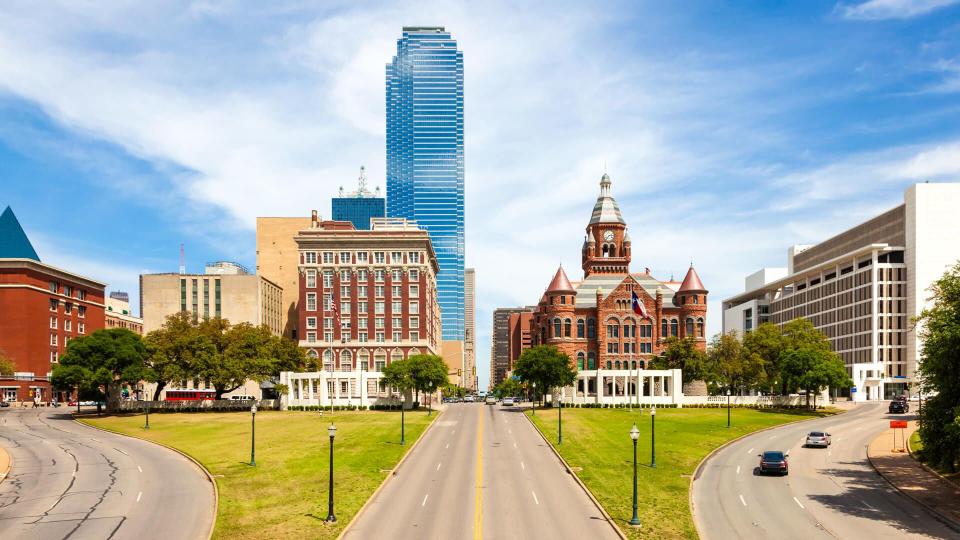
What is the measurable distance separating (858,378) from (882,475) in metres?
113

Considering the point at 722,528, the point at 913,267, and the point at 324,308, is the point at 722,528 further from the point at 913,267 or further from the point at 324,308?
the point at 913,267

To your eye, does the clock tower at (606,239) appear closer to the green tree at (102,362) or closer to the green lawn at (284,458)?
the green lawn at (284,458)

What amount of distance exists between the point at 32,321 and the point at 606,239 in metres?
106

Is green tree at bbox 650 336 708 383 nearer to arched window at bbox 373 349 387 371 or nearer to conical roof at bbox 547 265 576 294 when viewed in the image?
conical roof at bbox 547 265 576 294

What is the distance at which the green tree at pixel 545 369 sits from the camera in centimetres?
9731

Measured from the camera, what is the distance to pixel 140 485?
153 feet

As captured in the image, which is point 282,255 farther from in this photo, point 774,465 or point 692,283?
point 774,465

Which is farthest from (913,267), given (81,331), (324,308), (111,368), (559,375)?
(81,331)

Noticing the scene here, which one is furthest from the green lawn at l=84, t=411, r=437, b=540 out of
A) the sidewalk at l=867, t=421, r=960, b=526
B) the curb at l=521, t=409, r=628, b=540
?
the sidewalk at l=867, t=421, r=960, b=526

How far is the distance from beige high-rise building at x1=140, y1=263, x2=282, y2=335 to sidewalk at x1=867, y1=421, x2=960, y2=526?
13651cm

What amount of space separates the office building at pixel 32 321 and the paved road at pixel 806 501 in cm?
10766

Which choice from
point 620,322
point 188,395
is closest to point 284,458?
point 188,395

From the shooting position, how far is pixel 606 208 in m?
160

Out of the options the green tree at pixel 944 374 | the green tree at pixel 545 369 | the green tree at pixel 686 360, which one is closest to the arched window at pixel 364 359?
the green tree at pixel 545 369
